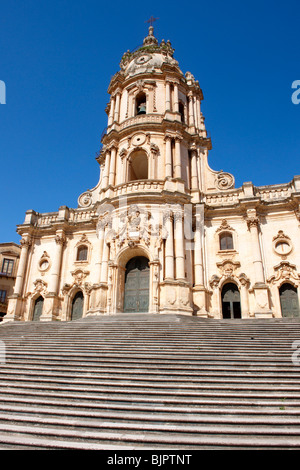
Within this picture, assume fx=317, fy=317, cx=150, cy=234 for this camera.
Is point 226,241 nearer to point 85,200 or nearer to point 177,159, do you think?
point 177,159

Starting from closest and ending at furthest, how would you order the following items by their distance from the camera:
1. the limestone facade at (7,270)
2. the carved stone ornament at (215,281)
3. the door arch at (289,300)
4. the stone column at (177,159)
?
the door arch at (289,300) < the carved stone ornament at (215,281) < the stone column at (177,159) < the limestone facade at (7,270)

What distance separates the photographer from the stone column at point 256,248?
20.6 metres

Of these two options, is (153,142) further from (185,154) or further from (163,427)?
(163,427)

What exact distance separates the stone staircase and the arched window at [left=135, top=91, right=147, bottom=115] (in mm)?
20994

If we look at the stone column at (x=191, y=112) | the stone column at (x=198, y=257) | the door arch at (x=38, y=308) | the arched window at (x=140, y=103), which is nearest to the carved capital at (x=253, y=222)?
the stone column at (x=198, y=257)

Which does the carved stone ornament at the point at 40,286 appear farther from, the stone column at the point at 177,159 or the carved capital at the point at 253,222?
the carved capital at the point at 253,222

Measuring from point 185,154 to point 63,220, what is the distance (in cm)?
1126

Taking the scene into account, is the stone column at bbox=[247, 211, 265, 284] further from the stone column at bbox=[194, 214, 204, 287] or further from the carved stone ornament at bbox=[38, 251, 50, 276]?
the carved stone ornament at bbox=[38, 251, 50, 276]

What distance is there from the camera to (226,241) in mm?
22891

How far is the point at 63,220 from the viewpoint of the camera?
1024 inches

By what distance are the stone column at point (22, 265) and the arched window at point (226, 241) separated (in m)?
15.9

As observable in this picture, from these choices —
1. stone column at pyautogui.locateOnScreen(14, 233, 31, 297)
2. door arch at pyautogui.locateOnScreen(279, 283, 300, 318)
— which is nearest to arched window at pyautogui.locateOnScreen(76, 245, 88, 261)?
stone column at pyautogui.locateOnScreen(14, 233, 31, 297)

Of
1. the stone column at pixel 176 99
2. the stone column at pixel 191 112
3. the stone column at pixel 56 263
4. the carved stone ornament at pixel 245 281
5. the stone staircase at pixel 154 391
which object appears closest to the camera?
the stone staircase at pixel 154 391

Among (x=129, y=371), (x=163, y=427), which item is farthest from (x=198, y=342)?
(x=163, y=427)
